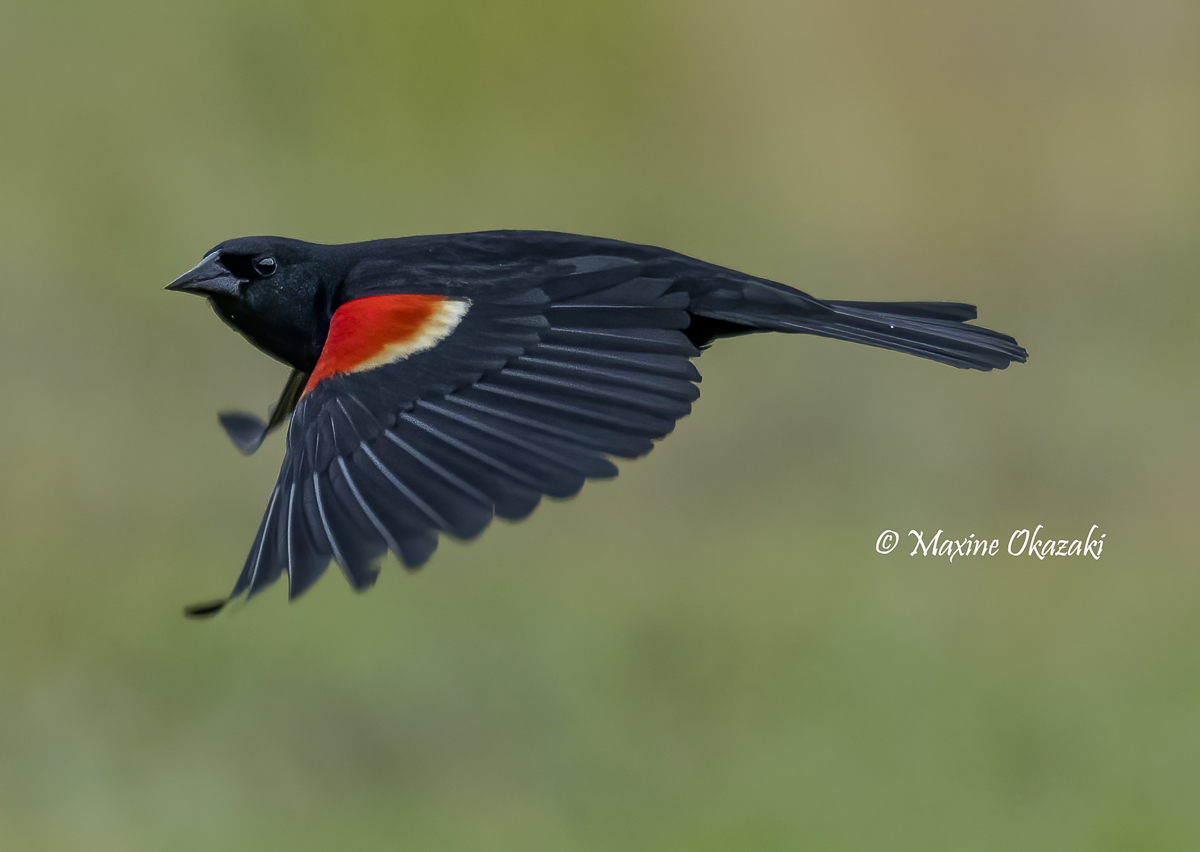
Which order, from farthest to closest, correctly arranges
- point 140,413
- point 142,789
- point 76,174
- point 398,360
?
point 76,174 → point 140,413 → point 142,789 → point 398,360

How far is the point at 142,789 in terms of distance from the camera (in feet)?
12.8

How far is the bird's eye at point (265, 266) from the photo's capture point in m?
2.42

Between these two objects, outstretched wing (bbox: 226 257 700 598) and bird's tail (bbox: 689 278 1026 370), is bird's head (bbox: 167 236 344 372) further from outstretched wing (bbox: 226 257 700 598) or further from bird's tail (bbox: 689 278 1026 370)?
bird's tail (bbox: 689 278 1026 370)

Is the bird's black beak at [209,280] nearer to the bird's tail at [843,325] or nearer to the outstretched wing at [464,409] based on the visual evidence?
the outstretched wing at [464,409]

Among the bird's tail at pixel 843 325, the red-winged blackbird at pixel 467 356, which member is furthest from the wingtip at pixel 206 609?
the bird's tail at pixel 843 325

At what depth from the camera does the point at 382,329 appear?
2.17 m

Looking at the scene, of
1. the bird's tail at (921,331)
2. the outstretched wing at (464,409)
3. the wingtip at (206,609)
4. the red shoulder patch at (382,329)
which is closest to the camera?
the wingtip at (206,609)

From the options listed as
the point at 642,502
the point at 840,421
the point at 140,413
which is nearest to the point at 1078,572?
the point at 840,421

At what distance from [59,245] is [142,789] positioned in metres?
2.09

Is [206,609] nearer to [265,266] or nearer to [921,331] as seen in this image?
[265,266]

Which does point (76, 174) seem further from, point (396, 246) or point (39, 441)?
point (396, 246)

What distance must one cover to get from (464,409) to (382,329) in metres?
0.24

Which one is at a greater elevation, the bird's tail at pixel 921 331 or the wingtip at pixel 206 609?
the bird's tail at pixel 921 331

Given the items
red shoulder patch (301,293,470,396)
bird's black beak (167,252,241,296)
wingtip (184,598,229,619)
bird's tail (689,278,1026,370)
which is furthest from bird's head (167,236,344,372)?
wingtip (184,598,229,619)
